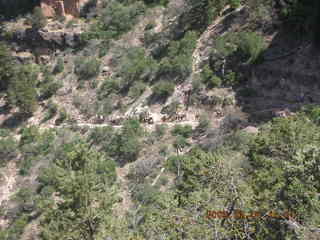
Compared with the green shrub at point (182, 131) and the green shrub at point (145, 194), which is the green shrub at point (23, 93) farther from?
the green shrub at point (145, 194)

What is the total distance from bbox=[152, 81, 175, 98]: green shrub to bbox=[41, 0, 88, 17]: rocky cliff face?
18.8m

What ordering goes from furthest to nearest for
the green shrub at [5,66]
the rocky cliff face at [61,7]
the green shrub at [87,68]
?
1. the rocky cliff face at [61,7]
2. the green shrub at [5,66]
3. the green shrub at [87,68]

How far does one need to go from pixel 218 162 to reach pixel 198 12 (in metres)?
23.9

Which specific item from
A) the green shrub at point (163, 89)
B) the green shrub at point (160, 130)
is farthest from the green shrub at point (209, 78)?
the green shrub at point (160, 130)

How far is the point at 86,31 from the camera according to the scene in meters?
40.5

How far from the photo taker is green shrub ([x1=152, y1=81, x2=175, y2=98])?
29.0 m

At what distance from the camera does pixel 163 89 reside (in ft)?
95.5

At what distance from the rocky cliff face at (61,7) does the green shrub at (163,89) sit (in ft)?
61.8

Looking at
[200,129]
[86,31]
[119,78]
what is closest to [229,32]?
[200,129]

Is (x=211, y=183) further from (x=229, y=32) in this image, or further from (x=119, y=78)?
(x=119, y=78)

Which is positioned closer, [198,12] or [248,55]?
[248,55]

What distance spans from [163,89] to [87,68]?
448 inches
